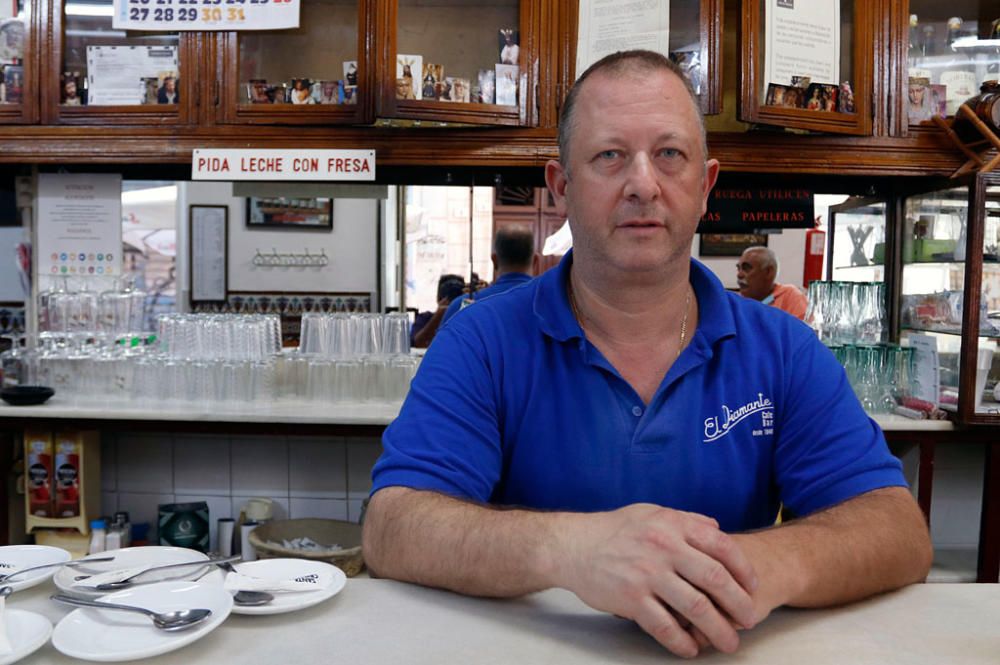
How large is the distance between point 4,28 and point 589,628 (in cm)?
315

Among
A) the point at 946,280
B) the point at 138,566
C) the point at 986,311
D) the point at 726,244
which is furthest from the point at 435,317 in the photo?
the point at 726,244

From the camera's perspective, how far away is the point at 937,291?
3.06m

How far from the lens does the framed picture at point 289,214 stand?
6.69 metres

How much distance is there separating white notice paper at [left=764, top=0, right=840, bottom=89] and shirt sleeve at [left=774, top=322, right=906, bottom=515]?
5.41 feet

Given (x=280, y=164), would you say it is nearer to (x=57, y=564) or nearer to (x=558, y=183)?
(x=558, y=183)

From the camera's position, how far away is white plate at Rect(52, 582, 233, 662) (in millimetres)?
879

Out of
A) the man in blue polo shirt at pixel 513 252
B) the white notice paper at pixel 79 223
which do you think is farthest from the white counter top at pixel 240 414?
the man in blue polo shirt at pixel 513 252

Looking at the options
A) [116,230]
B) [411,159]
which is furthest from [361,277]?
[411,159]

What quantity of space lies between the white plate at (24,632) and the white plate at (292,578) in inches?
7.8

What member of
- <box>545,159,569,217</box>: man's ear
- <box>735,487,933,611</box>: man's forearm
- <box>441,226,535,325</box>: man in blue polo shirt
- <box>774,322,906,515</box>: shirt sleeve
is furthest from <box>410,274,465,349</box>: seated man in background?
<box>735,487,933,611</box>: man's forearm

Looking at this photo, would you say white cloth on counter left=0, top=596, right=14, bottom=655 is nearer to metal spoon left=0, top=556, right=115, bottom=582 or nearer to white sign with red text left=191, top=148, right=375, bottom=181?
metal spoon left=0, top=556, right=115, bottom=582

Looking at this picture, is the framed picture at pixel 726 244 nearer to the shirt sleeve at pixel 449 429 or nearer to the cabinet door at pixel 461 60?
the cabinet door at pixel 461 60

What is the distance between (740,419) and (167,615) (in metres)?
0.90

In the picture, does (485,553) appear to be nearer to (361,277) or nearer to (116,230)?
(116,230)
